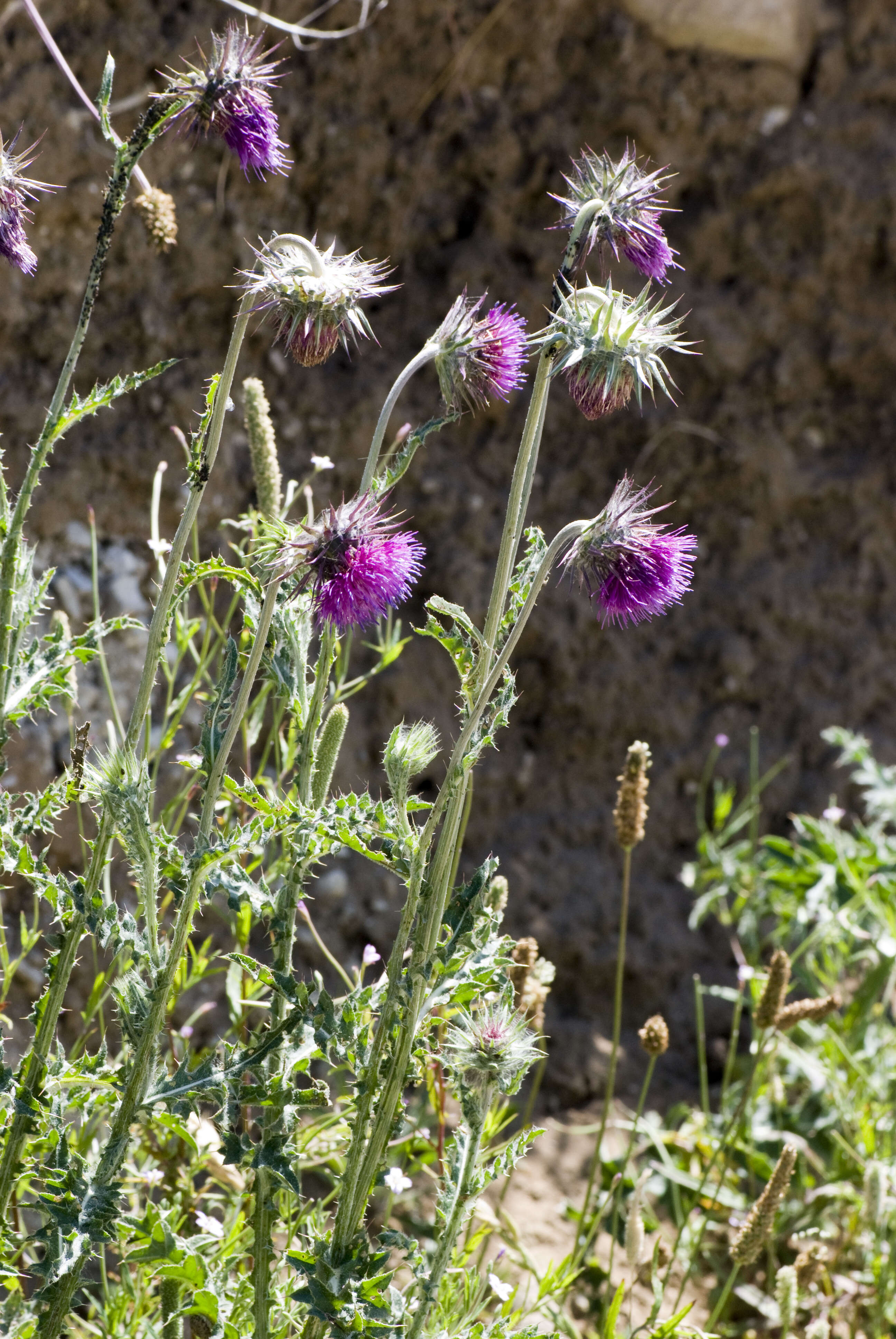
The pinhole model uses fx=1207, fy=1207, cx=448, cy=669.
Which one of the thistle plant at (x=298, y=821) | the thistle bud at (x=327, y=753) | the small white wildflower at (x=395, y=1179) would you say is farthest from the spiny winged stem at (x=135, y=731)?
the small white wildflower at (x=395, y=1179)

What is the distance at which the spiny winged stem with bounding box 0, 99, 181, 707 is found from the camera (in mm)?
1360

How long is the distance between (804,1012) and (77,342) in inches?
63.9

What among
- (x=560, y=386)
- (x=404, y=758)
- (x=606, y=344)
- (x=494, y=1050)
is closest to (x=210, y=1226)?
(x=494, y=1050)

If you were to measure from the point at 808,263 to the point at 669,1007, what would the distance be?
2377 mm

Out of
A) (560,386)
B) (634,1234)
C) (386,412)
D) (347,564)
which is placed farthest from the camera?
(560,386)

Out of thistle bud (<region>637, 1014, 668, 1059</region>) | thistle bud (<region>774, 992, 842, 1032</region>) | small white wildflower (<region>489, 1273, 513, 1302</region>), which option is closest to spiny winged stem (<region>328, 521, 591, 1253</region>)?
small white wildflower (<region>489, 1273, 513, 1302</region>)

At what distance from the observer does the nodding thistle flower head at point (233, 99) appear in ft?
4.51

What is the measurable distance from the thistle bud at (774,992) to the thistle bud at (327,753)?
0.89m

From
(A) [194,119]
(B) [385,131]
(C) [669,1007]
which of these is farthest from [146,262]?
(C) [669,1007]

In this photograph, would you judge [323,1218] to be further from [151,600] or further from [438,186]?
[438,186]

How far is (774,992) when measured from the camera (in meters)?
2.05

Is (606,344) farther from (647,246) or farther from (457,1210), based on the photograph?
(457,1210)

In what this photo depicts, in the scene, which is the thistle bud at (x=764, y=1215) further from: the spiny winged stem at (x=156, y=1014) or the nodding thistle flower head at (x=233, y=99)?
the nodding thistle flower head at (x=233, y=99)

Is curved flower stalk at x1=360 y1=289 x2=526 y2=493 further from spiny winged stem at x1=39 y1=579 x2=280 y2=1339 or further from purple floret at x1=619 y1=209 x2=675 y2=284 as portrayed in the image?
spiny winged stem at x1=39 y1=579 x2=280 y2=1339
